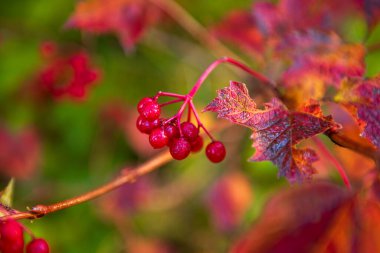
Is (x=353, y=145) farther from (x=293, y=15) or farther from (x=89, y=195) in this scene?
(x=293, y=15)

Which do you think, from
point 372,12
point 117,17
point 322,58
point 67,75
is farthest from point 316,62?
point 67,75

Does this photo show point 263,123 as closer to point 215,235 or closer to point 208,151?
point 208,151

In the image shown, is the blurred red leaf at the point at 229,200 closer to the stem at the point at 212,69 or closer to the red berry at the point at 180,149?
the stem at the point at 212,69

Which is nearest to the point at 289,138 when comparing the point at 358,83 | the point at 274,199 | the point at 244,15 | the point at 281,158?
the point at 281,158

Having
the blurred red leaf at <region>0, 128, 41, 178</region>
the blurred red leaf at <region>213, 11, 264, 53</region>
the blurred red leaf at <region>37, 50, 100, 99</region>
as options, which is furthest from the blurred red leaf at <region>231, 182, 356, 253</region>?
the blurred red leaf at <region>0, 128, 41, 178</region>

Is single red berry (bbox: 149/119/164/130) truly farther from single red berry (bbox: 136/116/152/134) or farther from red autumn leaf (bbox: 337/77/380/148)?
red autumn leaf (bbox: 337/77/380/148)

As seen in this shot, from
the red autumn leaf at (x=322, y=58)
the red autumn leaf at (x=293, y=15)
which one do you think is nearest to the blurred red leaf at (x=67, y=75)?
the red autumn leaf at (x=293, y=15)
